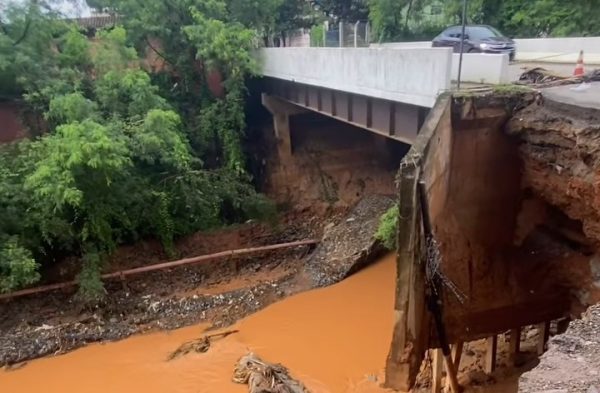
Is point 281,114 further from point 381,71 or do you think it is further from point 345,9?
point 345,9

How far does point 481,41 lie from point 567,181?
640cm

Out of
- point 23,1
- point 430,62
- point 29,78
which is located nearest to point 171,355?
point 430,62

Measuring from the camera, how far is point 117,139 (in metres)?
12.1

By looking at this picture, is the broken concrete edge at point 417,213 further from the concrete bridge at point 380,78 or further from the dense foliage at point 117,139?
the dense foliage at point 117,139

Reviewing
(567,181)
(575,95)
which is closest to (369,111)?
(575,95)

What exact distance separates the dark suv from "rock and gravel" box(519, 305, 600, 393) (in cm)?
931

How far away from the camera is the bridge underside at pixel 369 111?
9805 mm

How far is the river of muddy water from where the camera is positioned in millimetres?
9266

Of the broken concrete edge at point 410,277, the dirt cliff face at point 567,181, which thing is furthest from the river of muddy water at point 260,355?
the dirt cliff face at point 567,181

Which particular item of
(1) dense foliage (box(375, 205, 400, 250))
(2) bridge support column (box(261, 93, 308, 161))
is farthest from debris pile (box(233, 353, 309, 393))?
(2) bridge support column (box(261, 93, 308, 161))

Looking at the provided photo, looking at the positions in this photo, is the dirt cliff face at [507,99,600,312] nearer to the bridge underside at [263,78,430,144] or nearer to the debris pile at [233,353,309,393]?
the bridge underside at [263,78,430,144]

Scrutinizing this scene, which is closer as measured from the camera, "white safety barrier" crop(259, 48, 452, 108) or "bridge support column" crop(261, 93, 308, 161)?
"white safety barrier" crop(259, 48, 452, 108)

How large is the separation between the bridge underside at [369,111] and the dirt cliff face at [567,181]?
2180 millimetres

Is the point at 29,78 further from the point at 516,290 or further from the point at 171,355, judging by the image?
the point at 516,290
